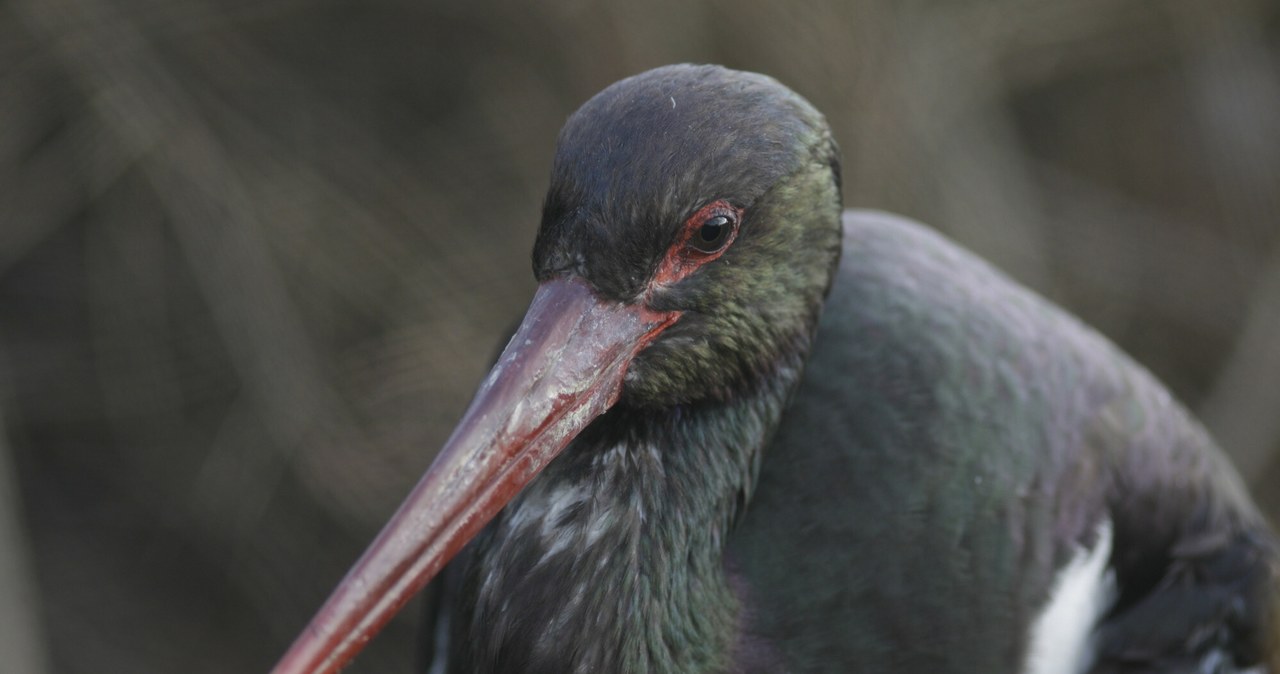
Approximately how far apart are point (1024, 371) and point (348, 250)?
2.61 metres

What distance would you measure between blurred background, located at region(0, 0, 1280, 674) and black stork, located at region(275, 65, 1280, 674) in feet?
5.99

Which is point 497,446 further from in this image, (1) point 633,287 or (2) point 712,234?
(2) point 712,234

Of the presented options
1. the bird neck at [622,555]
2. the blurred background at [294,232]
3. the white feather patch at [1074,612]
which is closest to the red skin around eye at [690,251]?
the bird neck at [622,555]

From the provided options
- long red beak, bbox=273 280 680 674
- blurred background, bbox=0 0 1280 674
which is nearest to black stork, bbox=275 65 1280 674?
long red beak, bbox=273 280 680 674

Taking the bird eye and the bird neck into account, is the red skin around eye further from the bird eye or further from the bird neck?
the bird neck

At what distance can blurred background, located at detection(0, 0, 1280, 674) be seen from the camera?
14.3ft

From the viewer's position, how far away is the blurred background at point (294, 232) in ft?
14.3

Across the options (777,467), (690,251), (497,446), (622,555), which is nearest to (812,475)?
(777,467)

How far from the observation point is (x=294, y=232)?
449cm

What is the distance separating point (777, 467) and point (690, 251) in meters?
0.55

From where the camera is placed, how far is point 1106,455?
2.68 metres

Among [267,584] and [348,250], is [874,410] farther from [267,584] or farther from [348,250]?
[267,584]

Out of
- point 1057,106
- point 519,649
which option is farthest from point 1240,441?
point 519,649

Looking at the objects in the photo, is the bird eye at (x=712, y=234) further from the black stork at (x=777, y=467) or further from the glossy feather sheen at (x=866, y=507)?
the glossy feather sheen at (x=866, y=507)
